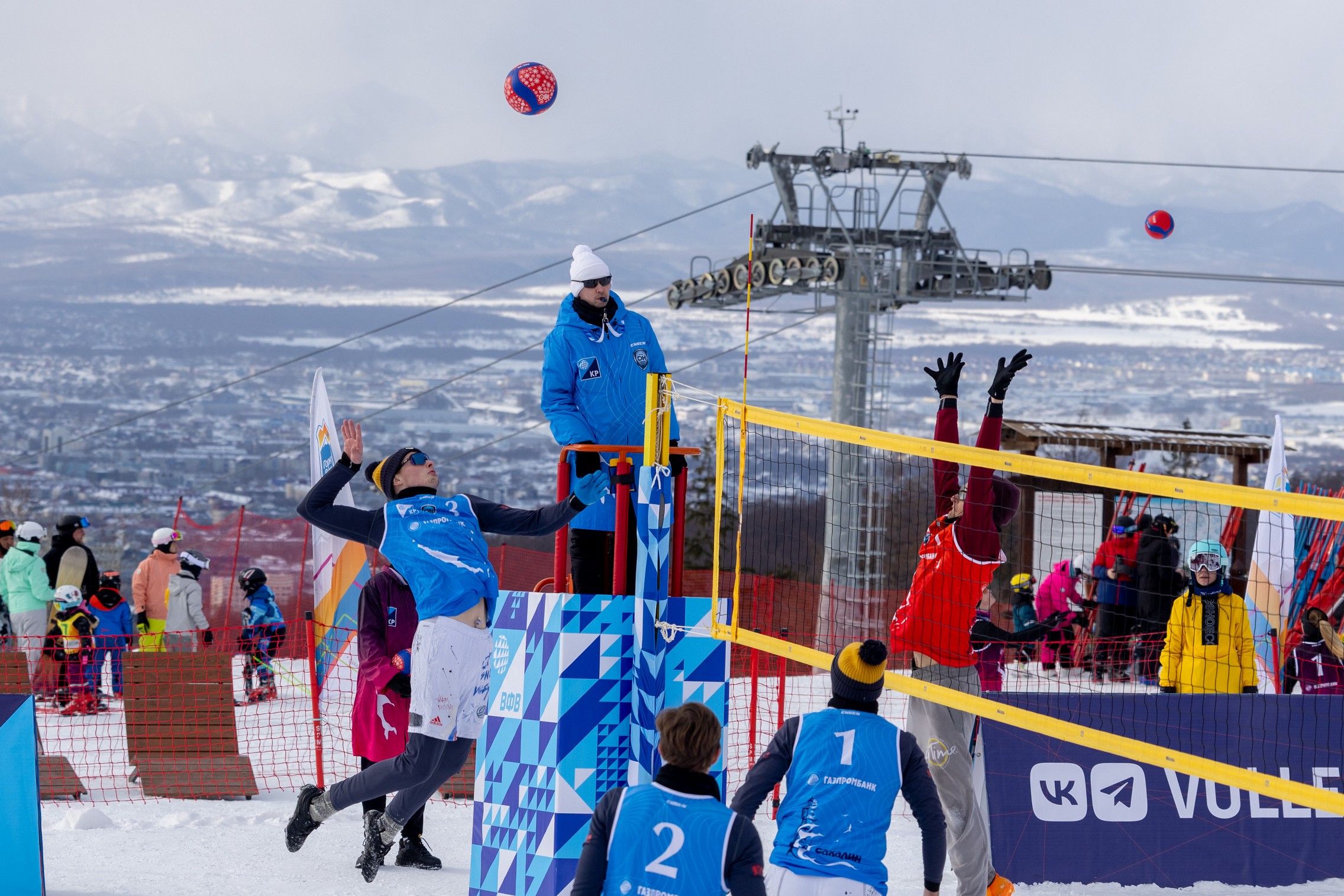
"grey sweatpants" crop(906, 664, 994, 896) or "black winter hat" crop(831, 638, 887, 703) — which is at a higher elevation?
"black winter hat" crop(831, 638, 887, 703)

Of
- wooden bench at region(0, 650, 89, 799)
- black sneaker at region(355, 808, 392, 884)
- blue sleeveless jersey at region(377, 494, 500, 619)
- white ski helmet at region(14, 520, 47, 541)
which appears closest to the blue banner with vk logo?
blue sleeveless jersey at region(377, 494, 500, 619)

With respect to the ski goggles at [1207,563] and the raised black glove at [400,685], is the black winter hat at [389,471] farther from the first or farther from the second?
the ski goggles at [1207,563]

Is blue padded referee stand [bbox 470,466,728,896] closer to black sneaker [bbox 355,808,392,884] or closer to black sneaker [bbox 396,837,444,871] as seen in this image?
black sneaker [bbox 355,808,392,884]

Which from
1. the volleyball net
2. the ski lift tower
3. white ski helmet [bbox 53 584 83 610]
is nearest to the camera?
the volleyball net

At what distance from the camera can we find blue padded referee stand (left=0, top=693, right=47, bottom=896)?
511cm

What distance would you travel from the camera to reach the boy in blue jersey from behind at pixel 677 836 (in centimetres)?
317

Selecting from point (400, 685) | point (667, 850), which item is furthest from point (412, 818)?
point (667, 850)

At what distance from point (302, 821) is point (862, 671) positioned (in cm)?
291

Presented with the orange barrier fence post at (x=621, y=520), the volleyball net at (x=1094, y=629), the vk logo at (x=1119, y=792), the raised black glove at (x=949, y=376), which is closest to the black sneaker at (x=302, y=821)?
the orange barrier fence post at (x=621, y=520)

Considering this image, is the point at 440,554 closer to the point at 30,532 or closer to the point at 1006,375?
the point at 1006,375

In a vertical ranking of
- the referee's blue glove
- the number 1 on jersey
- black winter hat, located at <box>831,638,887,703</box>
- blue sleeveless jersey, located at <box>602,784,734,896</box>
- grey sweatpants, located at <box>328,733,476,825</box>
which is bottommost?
grey sweatpants, located at <box>328,733,476,825</box>

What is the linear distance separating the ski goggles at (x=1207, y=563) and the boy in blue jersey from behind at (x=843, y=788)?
14.2 feet

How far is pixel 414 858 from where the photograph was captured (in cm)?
596

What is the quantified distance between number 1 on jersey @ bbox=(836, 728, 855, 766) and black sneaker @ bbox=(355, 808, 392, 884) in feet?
8.01
